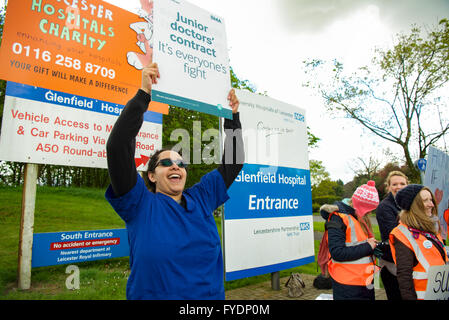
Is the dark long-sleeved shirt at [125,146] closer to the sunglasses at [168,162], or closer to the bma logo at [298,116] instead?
the sunglasses at [168,162]

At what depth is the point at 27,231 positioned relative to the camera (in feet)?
12.2

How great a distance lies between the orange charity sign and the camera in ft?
11.5

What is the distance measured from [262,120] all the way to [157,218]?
388cm

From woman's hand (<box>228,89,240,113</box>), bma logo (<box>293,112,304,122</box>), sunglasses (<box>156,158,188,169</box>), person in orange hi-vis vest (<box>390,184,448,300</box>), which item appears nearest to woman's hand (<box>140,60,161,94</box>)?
sunglasses (<box>156,158,188,169</box>)

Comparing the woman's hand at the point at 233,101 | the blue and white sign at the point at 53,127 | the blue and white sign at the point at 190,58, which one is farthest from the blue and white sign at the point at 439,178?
the blue and white sign at the point at 53,127

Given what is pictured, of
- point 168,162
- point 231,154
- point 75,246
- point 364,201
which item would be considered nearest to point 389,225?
point 364,201

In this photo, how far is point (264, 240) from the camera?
4895 mm

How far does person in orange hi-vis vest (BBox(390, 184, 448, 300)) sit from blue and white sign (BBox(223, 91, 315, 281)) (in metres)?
2.45

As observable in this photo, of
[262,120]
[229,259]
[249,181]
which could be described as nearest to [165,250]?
[229,259]

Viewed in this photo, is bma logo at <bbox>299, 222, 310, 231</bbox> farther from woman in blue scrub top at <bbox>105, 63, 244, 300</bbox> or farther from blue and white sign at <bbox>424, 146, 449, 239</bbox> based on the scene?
woman in blue scrub top at <bbox>105, 63, 244, 300</bbox>

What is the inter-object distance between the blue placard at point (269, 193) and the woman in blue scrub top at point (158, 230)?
2.60m
